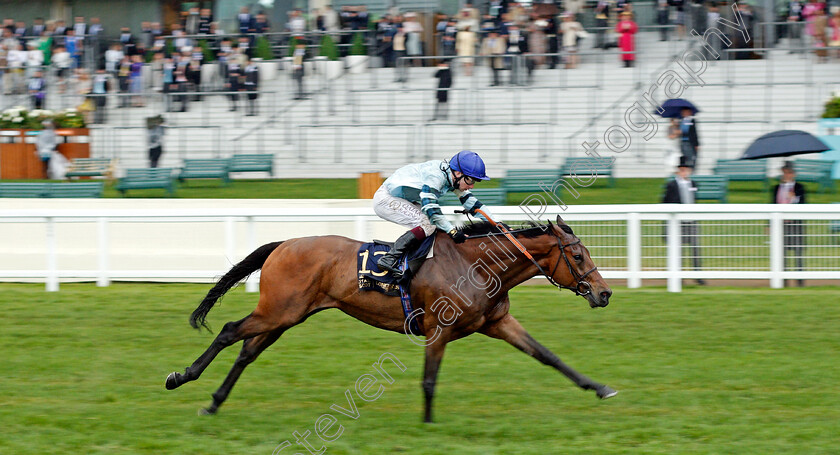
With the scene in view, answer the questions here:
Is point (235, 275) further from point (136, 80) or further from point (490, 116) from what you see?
point (136, 80)

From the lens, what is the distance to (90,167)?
57.0 feet

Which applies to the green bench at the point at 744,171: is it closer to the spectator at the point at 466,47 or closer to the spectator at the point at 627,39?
the spectator at the point at 627,39

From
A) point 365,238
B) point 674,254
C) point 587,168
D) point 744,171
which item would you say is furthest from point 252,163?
point 674,254

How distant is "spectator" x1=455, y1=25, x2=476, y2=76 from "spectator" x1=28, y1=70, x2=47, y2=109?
8990 mm

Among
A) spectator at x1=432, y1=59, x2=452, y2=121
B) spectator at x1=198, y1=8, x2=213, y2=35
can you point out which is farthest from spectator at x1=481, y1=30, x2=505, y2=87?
spectator at x1=198, y1=8, x2=213, y2=35

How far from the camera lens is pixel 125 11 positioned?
23.4 metres

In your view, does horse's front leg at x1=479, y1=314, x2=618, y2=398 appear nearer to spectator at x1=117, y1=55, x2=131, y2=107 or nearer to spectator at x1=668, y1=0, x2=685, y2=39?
spectator at x1=668, y1=0, x2=685, y2=39

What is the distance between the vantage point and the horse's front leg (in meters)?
5.57

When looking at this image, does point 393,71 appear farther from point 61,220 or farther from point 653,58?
point 61,220

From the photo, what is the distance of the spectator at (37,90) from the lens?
19.8 meters

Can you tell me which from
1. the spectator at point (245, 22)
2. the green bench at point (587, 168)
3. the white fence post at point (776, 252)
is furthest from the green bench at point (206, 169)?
the white fence post at point (776, 252)

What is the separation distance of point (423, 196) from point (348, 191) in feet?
30.9

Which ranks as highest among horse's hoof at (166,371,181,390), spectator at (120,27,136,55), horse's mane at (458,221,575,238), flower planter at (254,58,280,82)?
spectator at (120,27,136,55)

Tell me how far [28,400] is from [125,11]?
63.0ft
